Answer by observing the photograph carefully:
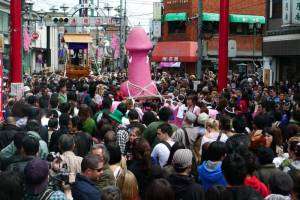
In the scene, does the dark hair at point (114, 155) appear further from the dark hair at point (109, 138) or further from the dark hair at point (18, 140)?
the dark hair at point (18, 140)

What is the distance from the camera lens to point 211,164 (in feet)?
21.8

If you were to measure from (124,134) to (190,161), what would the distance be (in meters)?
2.67

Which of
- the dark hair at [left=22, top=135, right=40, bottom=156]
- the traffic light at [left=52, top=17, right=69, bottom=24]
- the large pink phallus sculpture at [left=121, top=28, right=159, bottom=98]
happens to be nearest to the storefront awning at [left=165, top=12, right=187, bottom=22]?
the traffic light at [left=52, top=17, right=69, bottom=24]

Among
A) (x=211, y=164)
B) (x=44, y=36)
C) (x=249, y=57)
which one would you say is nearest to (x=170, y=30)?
(x=249, y=57)

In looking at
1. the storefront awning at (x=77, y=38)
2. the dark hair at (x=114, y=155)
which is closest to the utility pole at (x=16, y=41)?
the dark hair at (x=114, y=155)

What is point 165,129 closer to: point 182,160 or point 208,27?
point 182,160

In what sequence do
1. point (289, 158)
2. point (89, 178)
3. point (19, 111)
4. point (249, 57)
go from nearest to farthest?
1. point (89, 178)
2. point (289, 158)
3. point (19, 111)
4. point (249, 57)

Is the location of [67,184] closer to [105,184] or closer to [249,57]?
[105,184]

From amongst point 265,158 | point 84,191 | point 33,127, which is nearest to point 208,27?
point 33,127

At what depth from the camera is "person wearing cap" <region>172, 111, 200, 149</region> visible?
29.7ft

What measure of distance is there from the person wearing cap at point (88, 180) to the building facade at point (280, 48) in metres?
21.7

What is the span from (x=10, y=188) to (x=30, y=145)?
5.09ft

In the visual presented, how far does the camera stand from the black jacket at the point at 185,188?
5702mm

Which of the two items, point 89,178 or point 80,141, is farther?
point 80,141
